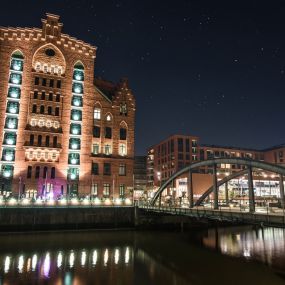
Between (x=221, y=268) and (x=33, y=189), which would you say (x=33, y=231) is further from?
(x=221, y=268)

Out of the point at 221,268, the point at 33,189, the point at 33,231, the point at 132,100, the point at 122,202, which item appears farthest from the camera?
the point at 132,100

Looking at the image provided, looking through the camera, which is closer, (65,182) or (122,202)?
(122,202)

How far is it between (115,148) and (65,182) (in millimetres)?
12752

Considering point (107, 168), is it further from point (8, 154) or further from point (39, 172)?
point (8, 154)

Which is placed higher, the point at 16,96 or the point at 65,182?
the point at 16,96

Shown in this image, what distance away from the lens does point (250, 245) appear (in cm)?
3731

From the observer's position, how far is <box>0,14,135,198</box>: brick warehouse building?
56.6 meters

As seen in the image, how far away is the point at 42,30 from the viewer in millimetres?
62312

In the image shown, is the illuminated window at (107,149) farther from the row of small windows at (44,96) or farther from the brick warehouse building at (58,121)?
the row of small windows at (44,96)

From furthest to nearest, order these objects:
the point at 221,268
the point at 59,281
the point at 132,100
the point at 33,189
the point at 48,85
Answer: the point at 132,100, the point at 48,85, the point at 33,189, the point at 221,268, the point at 59,281

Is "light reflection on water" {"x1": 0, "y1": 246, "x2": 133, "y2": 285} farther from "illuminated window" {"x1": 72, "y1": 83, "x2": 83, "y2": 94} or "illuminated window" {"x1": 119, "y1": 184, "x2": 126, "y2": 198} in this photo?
"illuminated window" {"x1": 72, "y1": 83, "x2": 83, "y2": 94}

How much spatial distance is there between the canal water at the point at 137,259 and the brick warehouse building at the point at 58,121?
57.8 ft

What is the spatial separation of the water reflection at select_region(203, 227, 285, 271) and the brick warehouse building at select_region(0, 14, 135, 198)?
24.4 metres

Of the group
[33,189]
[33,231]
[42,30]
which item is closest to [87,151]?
[33,189]
